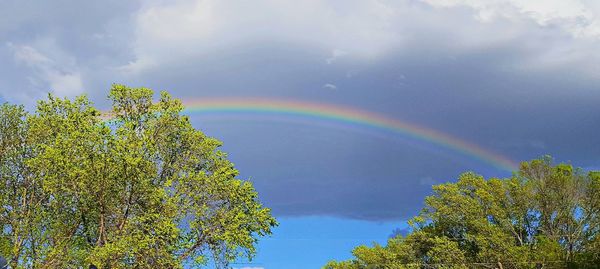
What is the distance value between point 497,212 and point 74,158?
41.5 m

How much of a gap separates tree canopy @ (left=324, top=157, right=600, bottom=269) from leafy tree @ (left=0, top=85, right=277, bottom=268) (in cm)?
2777

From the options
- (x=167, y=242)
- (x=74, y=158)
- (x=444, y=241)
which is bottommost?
(x=167, y=242)

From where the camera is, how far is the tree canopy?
5062cm

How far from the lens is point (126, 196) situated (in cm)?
3278

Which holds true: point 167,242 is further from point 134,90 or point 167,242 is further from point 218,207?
point 134,90

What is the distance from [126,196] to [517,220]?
41.1 meters

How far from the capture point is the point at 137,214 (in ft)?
108

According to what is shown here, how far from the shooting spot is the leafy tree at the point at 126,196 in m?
31.0

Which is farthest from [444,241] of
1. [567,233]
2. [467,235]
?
[567,233]

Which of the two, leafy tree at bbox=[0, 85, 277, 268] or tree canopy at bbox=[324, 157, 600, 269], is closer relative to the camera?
leafy tree at bbox=[0, 85, 277, 268]

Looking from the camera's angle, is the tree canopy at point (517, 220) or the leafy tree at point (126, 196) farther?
the tree canopy at point (517, 220)

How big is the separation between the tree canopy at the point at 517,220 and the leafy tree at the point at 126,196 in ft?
91.1

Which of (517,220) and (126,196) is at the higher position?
(517,220)

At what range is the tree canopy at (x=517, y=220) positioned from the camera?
166ft
